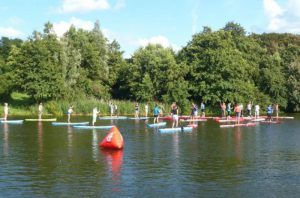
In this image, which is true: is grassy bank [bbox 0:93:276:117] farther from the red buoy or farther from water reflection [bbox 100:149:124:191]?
water reflection [bbox 100:149:124:191]

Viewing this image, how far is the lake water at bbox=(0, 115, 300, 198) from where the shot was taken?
614 inches

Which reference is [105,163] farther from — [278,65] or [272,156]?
[278,65]

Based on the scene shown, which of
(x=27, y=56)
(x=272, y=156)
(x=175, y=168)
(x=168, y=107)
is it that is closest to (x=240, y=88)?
(x=168, y=107)

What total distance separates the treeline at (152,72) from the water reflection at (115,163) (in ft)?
143

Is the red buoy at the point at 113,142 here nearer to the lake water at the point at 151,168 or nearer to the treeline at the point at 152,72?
the lake water at the point at 151,168

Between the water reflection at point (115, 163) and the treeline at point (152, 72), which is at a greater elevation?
the treeline at point (152, 72)

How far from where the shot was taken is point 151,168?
64.2 ft

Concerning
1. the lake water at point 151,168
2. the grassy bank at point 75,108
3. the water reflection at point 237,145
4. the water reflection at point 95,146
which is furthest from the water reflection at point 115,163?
the grassy bank at point 75,108

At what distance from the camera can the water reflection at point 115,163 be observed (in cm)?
1709

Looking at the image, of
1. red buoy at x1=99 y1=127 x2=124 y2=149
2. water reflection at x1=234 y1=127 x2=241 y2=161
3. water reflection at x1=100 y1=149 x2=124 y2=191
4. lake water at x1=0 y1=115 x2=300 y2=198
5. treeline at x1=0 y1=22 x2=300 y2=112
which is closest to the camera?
lake water at x1=0 y1=115 x2=300 y2=198

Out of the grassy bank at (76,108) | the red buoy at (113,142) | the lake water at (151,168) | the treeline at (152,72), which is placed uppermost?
the treeline at (152,72)

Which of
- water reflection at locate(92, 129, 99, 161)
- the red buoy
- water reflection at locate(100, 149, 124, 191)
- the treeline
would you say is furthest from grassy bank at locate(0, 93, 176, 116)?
water reflection at locate(100, 149, 124, 191)

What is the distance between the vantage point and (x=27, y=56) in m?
68.9

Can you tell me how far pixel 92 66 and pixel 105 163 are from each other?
56.4 m
